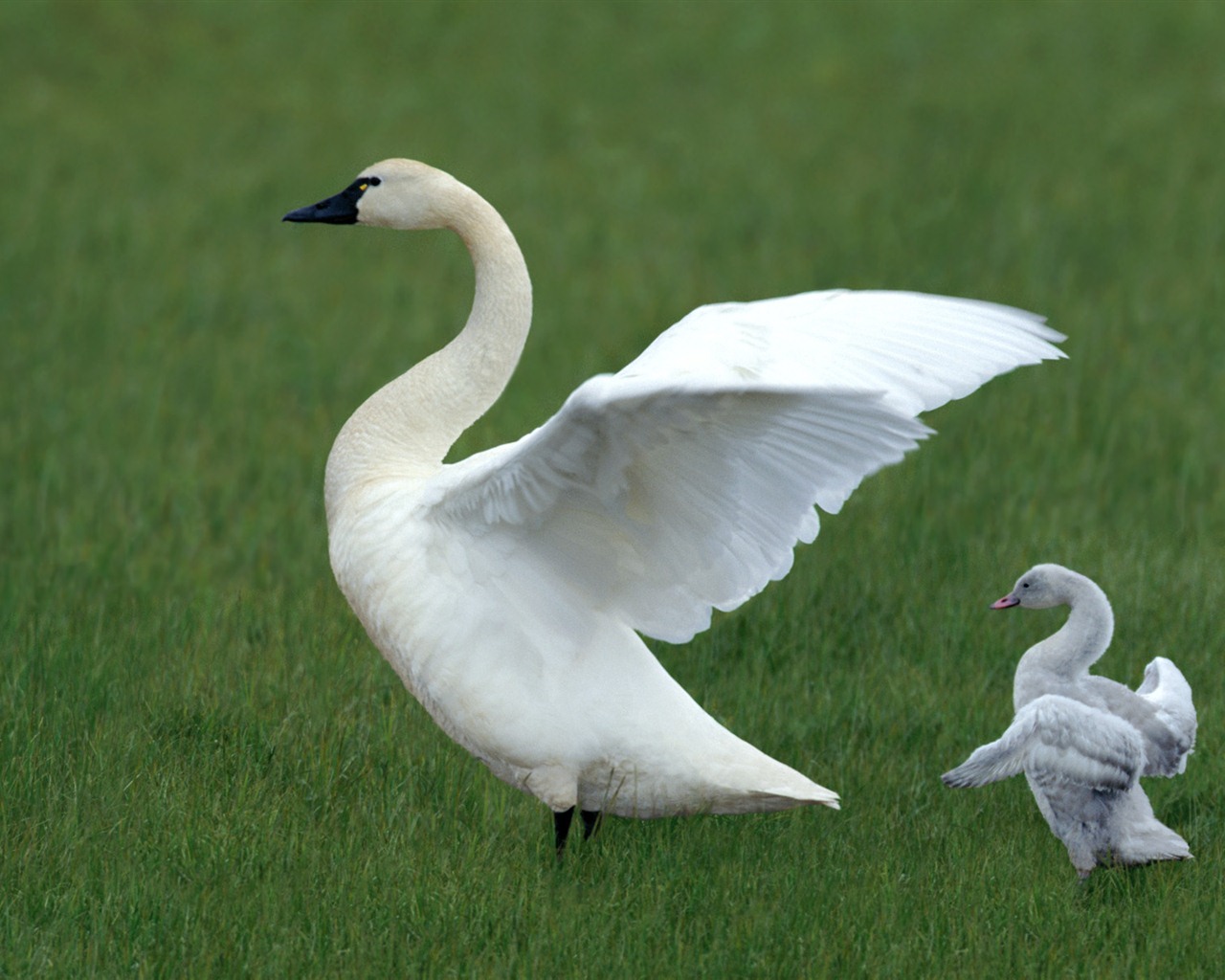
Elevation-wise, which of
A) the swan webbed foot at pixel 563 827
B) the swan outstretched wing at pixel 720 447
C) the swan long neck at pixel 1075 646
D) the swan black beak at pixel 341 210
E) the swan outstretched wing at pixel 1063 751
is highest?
the swan black beak at pixel 341 210

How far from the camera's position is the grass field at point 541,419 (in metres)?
4.65

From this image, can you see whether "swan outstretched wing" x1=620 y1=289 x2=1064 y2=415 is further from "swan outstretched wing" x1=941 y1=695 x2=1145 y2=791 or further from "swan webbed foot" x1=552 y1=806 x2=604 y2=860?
"swan webbed foot" x1=552 y1=806 x2=604 y2=860

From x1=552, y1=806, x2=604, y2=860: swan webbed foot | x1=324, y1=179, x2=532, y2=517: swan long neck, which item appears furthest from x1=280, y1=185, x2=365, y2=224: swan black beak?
x1=552, y1=806, x2=604, y2=860: swan webbed foot

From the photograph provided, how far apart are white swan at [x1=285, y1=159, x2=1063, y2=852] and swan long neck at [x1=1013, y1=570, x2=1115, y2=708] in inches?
30.7

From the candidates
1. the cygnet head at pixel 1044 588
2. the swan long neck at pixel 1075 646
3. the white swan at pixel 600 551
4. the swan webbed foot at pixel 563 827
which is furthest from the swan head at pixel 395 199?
the swan long neck at pixel 1075 646

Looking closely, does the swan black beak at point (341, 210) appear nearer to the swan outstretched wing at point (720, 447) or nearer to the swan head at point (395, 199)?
the swan head at point (395, 199)

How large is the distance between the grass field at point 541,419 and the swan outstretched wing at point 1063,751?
13.9 inches

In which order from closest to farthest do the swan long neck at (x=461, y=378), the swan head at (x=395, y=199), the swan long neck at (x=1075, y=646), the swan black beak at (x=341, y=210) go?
the swan long neck at (x=1075, y=646)
the swan long neck at (x=461, y=378)
the swan head at (x=395, y=199)
the swan black beak at (x=341, y=210)

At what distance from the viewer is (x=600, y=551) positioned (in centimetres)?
475

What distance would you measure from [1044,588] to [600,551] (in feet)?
4.51

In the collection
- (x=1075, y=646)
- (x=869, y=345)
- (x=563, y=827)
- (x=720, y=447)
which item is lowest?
(x=563, y=827)

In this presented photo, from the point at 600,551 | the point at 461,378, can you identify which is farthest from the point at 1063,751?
the point at 461,378

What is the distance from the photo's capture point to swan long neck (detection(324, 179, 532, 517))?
204 inches

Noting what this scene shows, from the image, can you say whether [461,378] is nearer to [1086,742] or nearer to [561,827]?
[561,827]
